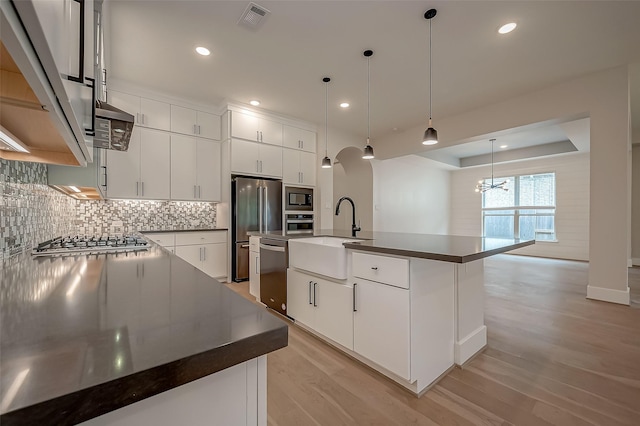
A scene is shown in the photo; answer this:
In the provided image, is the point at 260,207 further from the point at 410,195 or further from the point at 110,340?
the point at 410,195

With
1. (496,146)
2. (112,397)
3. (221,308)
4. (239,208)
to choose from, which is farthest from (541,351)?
(496,146)

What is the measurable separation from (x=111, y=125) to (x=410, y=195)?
23.5ft

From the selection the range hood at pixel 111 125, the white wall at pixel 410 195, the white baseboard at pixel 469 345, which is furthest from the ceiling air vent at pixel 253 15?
the white wall at pixel 410 195

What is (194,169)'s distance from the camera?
418cm

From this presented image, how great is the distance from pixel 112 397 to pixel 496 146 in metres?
8.36

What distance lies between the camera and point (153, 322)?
1.64 feet

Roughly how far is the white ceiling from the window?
142 inches

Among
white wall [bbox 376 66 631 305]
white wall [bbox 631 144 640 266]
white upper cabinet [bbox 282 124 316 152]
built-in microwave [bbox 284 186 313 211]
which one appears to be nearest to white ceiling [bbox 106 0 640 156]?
white wall [bbox 376 66 631 305]

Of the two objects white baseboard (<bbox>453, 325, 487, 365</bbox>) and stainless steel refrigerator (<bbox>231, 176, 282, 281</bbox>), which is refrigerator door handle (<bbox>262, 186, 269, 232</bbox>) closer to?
stainless steel refrigerator (<bbox>231, 176, 282, 281</bbox>)

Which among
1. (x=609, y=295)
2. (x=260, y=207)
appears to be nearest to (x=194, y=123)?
(x=260, y=207)

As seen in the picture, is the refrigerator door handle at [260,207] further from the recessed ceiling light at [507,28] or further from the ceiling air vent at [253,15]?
the recessed ceiling light at [507,28]

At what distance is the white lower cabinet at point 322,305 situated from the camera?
2006 mm

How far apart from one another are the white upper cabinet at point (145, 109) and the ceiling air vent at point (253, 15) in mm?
2090

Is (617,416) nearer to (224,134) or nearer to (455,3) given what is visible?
(455,3)
